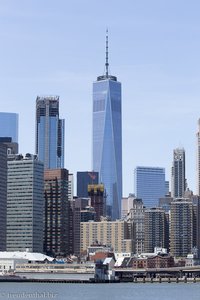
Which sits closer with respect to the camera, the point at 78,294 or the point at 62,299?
the point at 62,299

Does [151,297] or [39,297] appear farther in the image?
[151,297]

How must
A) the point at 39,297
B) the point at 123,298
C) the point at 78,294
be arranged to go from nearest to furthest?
the point at 39,297
the point at 123,298
the point at 78,294

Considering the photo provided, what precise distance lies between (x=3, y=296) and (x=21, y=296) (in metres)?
3.18

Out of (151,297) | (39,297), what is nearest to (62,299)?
(39,297)

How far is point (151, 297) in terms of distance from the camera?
592 ft

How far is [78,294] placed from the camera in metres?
188

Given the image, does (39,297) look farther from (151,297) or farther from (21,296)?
(151,297)

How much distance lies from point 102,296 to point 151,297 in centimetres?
872

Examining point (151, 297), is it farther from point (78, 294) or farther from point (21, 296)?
point (21, 296)

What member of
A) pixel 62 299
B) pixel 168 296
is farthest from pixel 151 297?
pixel 62 299

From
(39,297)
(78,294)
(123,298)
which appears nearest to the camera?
(39,297)

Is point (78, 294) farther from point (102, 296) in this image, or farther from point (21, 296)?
point (21, 296)

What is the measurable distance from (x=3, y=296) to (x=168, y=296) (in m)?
34.0

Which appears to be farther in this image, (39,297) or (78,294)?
(78,294)
